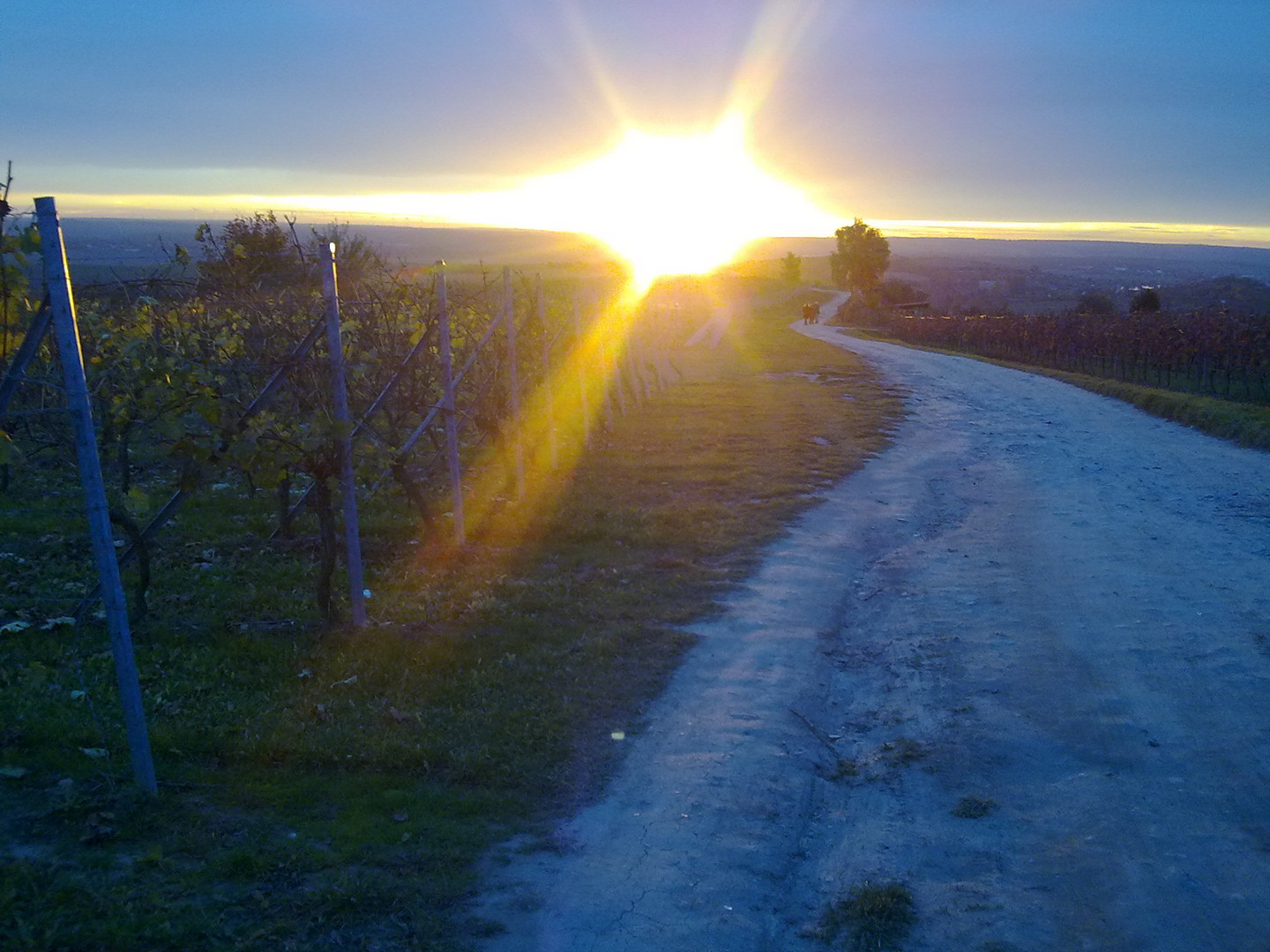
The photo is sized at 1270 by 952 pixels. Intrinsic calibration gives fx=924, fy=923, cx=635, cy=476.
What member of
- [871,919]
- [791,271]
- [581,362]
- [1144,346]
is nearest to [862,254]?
[791,271]

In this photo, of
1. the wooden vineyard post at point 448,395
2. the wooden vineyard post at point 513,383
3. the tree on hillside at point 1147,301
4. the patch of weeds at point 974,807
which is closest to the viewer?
the patch of weeds at point 974,807

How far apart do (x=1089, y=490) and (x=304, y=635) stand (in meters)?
9.03

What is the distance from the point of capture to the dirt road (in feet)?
12.6

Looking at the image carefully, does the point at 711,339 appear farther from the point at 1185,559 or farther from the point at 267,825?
the point at 267,825

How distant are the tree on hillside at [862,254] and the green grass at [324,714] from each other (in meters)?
79.4

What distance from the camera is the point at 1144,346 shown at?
104 feet

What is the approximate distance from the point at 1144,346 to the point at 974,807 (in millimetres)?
32001

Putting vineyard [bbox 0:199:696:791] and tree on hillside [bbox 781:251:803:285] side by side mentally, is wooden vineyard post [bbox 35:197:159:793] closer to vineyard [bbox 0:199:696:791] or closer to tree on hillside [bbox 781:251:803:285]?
vineyard [bbox 0:199:696:791]

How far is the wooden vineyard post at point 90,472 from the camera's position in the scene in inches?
149

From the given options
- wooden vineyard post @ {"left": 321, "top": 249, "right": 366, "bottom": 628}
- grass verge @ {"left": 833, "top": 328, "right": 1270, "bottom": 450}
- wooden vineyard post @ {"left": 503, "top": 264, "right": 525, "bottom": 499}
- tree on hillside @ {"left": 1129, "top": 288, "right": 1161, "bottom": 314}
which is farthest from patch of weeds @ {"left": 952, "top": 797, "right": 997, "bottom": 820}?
tree on hillside @ {"left": 1129, "top": 288, "right": 1161, "bottom": 314}

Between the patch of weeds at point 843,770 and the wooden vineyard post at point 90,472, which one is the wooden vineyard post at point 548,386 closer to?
the patch of weeds at point 843,770

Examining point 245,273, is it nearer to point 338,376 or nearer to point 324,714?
point 338,376

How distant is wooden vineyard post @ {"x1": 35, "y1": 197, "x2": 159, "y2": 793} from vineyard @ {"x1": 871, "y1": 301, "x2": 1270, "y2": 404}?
27.4 m

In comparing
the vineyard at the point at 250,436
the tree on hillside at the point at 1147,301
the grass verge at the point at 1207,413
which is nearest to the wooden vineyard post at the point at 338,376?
the vineyard at the point at 250,436
